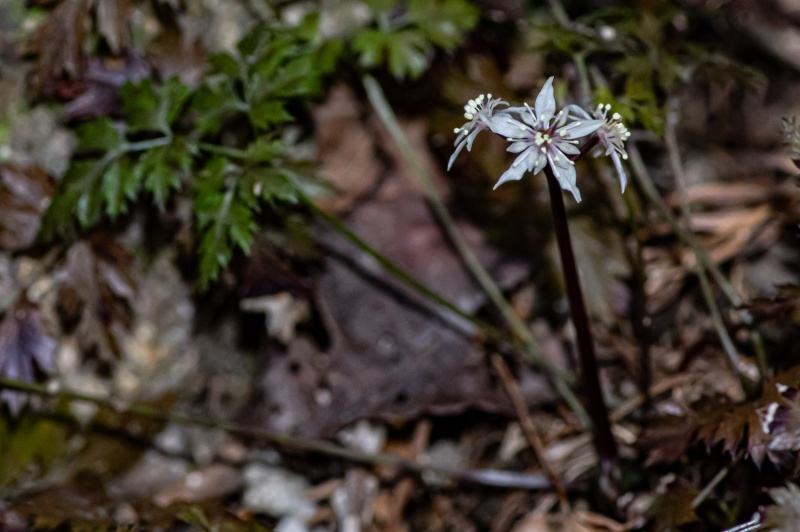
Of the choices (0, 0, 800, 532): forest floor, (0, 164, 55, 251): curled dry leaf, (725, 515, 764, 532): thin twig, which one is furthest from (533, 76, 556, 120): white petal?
(0, 164, 55, 251): curled dry leaf

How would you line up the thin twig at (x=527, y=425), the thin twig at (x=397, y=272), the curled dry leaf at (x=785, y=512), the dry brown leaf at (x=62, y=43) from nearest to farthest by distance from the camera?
the curled dry leaf at (x=785, y=512)
the thin twig at (x=397, y=272)
the thin twig at (x=527, y=425)
the dry brown leaf at (x=62, y=43)

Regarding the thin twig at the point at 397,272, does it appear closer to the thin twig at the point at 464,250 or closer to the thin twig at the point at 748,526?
the thin twig at the point at 464,250

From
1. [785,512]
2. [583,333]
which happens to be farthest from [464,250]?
[785,512]

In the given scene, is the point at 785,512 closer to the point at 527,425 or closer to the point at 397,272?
the point at 527,425


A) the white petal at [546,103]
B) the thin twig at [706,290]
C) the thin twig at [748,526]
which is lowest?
the thin twig at [748,526]

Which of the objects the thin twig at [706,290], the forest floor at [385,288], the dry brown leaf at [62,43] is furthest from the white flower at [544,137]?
the dry brown leaf at [62,43]

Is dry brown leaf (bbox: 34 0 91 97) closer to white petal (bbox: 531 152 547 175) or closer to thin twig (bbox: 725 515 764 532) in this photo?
white petal (bbox: 531 152 547 175)

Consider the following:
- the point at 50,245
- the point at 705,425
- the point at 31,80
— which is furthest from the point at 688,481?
the point at 31,80
